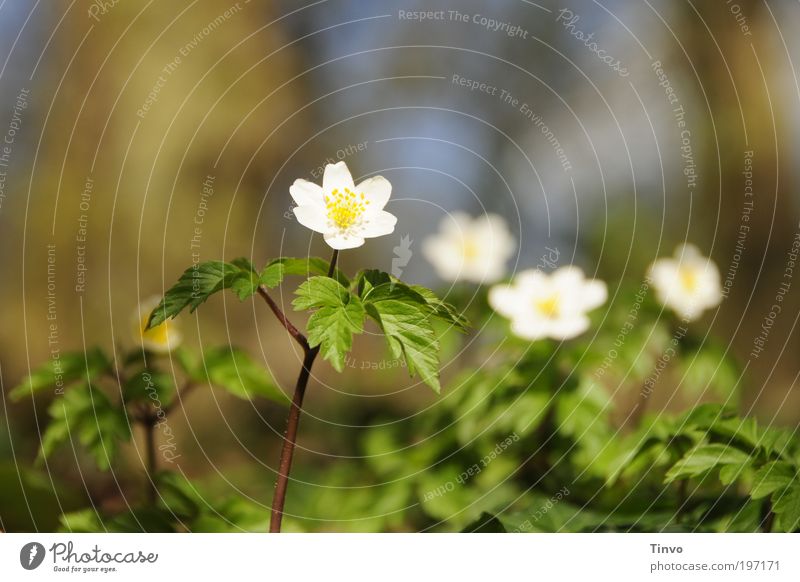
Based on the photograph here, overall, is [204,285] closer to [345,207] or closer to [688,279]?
[345,207]

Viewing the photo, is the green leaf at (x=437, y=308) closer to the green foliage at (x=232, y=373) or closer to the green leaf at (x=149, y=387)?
the green foliage at (x=232, y=373)

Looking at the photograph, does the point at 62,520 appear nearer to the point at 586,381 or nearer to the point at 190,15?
the point at 586,381

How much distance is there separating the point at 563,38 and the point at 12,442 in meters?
1.38

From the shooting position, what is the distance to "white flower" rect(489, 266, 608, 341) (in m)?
1.24

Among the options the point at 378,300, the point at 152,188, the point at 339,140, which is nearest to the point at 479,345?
the point at 339,140

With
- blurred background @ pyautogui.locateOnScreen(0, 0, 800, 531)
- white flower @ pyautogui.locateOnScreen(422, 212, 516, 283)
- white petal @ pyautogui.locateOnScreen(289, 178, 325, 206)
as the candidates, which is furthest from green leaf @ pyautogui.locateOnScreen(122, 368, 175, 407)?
white flower @ pyautogui.locateOnScreen(422, 212, 516, 283)

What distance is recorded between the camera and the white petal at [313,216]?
0.86 metres

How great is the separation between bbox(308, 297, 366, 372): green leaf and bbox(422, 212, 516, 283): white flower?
2.08 ft

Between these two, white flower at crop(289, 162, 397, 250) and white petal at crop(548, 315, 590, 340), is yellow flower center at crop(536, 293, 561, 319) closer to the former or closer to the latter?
white petal at crop(548, 315, 590, 340)

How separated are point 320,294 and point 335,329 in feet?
0.14

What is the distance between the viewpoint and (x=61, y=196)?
140 cm

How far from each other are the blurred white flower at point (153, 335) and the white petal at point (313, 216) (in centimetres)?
48

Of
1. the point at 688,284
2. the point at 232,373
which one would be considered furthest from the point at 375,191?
the point at 688,284

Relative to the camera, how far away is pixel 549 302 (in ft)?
4.13
